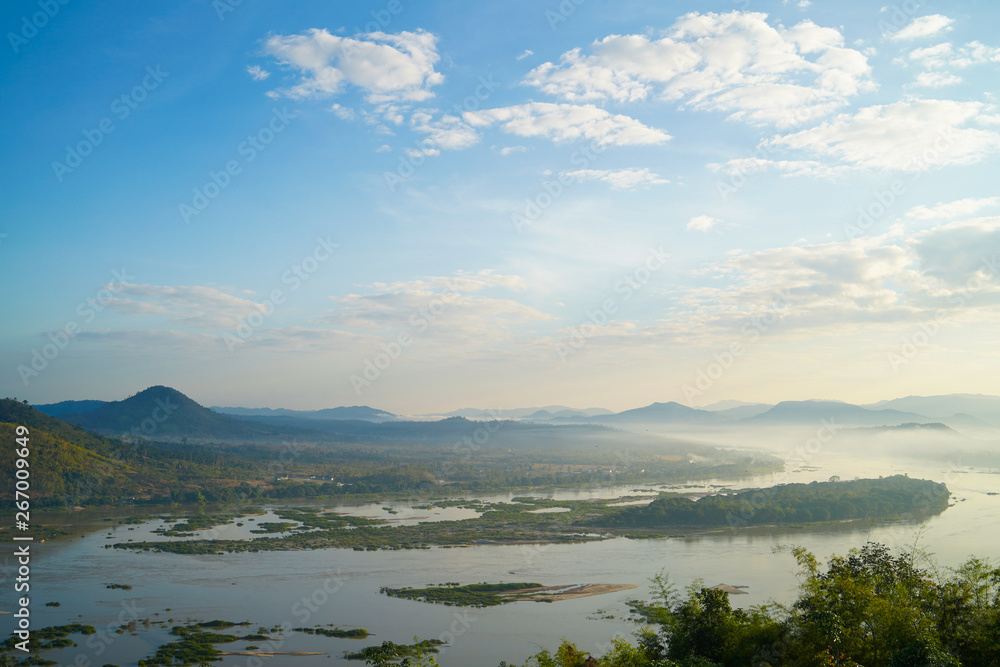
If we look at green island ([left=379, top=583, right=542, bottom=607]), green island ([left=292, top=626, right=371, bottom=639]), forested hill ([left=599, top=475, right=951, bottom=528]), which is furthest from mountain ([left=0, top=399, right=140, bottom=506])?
forested hill ([left=599, top=475, right=951, bottom=528])

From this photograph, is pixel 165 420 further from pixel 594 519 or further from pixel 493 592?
pixel 493 592

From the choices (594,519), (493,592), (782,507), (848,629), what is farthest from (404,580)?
(782,507)

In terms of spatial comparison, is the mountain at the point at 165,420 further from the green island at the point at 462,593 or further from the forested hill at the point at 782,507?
the green island at the point at 462,593

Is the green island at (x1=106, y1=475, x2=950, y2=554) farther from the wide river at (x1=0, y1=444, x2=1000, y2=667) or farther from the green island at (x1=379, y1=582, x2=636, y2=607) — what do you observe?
the green island at (x1=379, y1=582, x2=636, y2=607)

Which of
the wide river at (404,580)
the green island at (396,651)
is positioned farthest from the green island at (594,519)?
the green island at (396,651)

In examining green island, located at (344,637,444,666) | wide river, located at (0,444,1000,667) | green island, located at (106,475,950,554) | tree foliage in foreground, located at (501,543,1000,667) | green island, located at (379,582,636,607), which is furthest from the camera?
green island, located at (106,475,950,554)

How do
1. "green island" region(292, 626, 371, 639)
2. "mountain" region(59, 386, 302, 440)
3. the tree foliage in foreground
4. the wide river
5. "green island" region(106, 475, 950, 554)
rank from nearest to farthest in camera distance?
the tree foliage in foreground, the wide river, "green island" region(292, 626, 371, 639), "green island" region(106, 475, 950, 554), "mountain" region(59, 386, 302, 440)

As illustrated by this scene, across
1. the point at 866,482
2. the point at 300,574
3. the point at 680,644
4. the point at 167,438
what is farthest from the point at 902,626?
the point at 167,438
